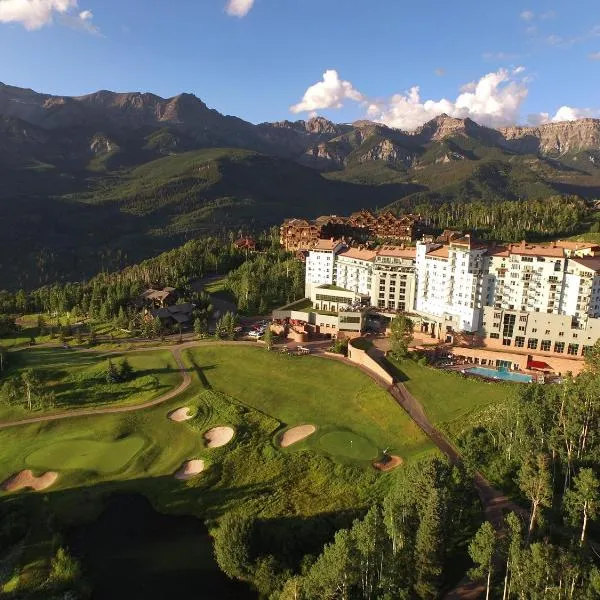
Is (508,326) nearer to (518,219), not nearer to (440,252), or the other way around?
(440,252)

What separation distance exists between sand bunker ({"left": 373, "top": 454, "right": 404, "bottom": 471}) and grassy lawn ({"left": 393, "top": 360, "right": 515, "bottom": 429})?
9.18 metres

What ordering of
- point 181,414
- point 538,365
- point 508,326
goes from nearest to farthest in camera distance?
point 181,414 < point 538,365 < point 508,326

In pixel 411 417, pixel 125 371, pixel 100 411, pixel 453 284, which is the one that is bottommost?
pixel 100 411

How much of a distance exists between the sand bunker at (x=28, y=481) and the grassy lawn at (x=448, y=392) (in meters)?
43.9

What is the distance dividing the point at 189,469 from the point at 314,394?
21738 millimetres

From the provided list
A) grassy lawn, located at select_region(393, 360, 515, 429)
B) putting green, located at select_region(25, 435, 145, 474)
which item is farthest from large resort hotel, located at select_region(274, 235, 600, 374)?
putting green, located at select_region(25, 435, 145, 474)

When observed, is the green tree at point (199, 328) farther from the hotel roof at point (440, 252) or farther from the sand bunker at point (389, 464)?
the sand bunker at point (389, 464)

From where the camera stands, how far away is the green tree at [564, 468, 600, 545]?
133 ft

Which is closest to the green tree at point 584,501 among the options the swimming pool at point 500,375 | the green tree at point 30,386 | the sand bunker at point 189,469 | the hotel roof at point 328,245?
the swimming pool at point 500,375

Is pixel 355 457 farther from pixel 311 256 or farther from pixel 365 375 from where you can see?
pixel 311 256

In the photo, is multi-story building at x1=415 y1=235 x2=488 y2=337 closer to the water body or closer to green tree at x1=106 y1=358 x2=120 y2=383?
green tree at x1=106 y1=358 x2=120 y2=383

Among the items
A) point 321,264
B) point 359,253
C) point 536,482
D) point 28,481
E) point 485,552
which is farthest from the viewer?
point 321,264

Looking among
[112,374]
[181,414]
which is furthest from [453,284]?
[112,374]

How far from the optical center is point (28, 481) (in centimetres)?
5462
